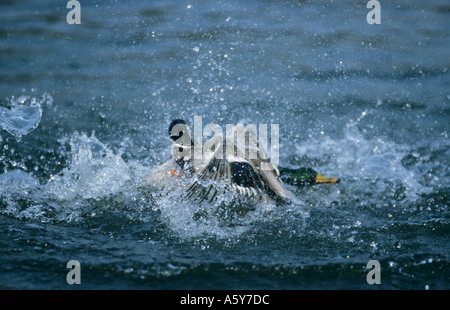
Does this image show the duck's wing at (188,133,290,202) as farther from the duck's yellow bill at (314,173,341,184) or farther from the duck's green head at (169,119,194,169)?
the duck's yellow bill at (314,173,341,184)

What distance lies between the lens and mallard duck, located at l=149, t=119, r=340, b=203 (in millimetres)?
4035

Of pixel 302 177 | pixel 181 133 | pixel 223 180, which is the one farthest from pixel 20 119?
pixel 302 177

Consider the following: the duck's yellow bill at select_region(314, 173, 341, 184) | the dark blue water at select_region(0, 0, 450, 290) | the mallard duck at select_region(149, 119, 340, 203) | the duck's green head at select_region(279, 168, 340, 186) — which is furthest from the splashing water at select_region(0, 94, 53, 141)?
the duck's yellow bill at select_region(314, 173, 341, 184)

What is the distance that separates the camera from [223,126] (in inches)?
253

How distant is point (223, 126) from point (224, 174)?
2.46m

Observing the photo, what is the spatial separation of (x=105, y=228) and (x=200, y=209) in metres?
0.77

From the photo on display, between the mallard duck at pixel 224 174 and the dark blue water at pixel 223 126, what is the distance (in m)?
0.16

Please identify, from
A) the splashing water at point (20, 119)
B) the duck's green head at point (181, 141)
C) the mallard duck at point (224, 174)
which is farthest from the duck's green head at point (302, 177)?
the splashing water at point (20, 119)

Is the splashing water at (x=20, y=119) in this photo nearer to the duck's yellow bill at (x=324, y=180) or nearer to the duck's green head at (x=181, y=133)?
the duck's green head at (x=181, y=133)

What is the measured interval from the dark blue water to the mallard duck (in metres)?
0.16

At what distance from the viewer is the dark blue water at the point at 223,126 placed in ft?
12.0

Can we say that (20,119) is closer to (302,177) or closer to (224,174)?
(224,174)

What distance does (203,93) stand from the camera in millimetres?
7102

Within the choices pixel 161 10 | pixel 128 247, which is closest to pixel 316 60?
pixel 161 10
